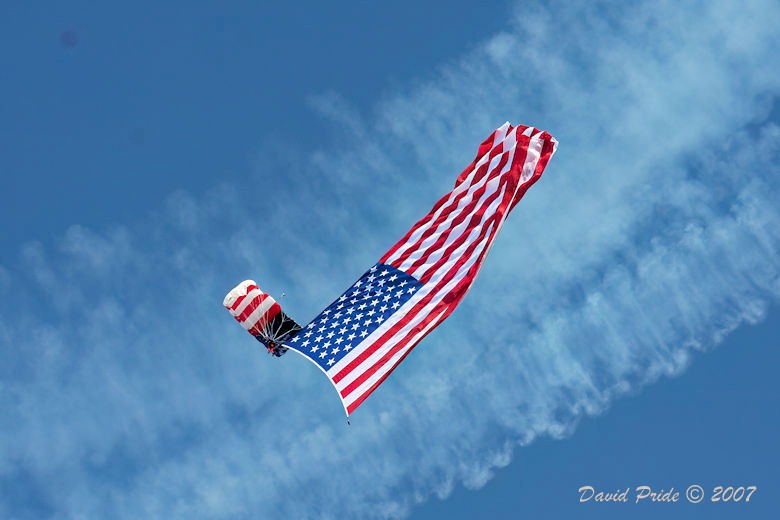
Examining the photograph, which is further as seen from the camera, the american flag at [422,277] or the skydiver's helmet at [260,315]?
the skydiver's helmet at [260,315]

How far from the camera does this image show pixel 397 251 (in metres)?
82.1

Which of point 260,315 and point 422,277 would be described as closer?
point 422,277

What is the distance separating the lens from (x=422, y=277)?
79688 mm

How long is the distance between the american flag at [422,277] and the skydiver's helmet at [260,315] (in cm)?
346

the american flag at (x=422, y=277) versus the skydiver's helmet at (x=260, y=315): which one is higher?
the skydiver's helmet at (x=260, y=315)

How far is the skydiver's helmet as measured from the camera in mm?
84562

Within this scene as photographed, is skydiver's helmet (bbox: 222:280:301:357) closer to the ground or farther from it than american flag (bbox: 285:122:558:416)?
farther from it

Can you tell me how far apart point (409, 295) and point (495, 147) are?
1254 cm

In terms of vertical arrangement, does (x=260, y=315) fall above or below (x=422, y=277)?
above

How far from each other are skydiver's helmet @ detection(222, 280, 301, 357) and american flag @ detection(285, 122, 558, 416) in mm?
3456

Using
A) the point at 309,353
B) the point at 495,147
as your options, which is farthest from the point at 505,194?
the point at 309,353

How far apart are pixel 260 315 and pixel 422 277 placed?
12801 mm

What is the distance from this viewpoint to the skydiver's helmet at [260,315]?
84.6 m

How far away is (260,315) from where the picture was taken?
8500 centimetres
